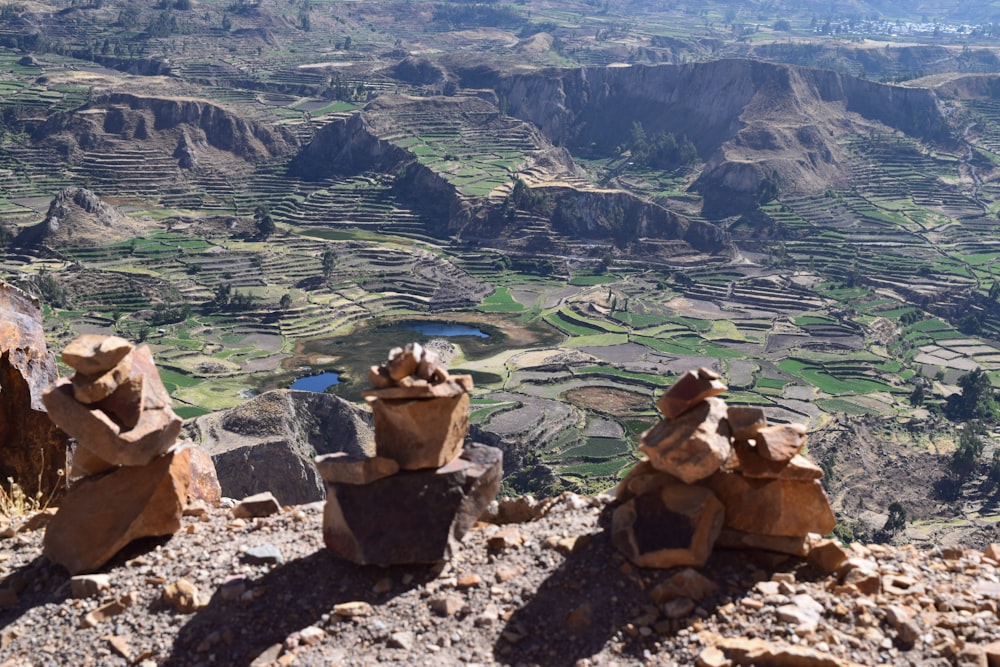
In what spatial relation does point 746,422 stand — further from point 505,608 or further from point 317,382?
point 317,382

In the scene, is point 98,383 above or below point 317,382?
above

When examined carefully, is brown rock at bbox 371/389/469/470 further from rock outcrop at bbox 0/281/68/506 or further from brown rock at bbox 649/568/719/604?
rock outcrop at bbox 0/281/68/506

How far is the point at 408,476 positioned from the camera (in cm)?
1220

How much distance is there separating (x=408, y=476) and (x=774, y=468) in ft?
13.5

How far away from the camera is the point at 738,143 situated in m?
143

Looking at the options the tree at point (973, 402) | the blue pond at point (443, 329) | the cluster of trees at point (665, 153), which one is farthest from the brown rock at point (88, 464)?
the cluster of trees at point (665, 153)

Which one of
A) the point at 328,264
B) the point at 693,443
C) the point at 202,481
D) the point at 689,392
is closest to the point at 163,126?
the point at 328,264

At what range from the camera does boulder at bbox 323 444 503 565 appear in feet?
38.0

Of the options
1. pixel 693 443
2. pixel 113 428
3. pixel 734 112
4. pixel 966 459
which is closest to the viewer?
pixel 693 443

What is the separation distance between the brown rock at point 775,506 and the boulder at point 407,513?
2825 millimetres

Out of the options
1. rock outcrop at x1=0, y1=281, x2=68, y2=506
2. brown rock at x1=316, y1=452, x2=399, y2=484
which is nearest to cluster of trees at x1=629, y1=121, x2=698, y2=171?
rock outcrop at x1=0, y1=281, x2=68, y2=506

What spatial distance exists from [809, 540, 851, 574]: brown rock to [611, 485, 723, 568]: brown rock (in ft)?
3.57

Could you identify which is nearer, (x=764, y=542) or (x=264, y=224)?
(x=764, y=542)

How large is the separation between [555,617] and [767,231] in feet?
385
